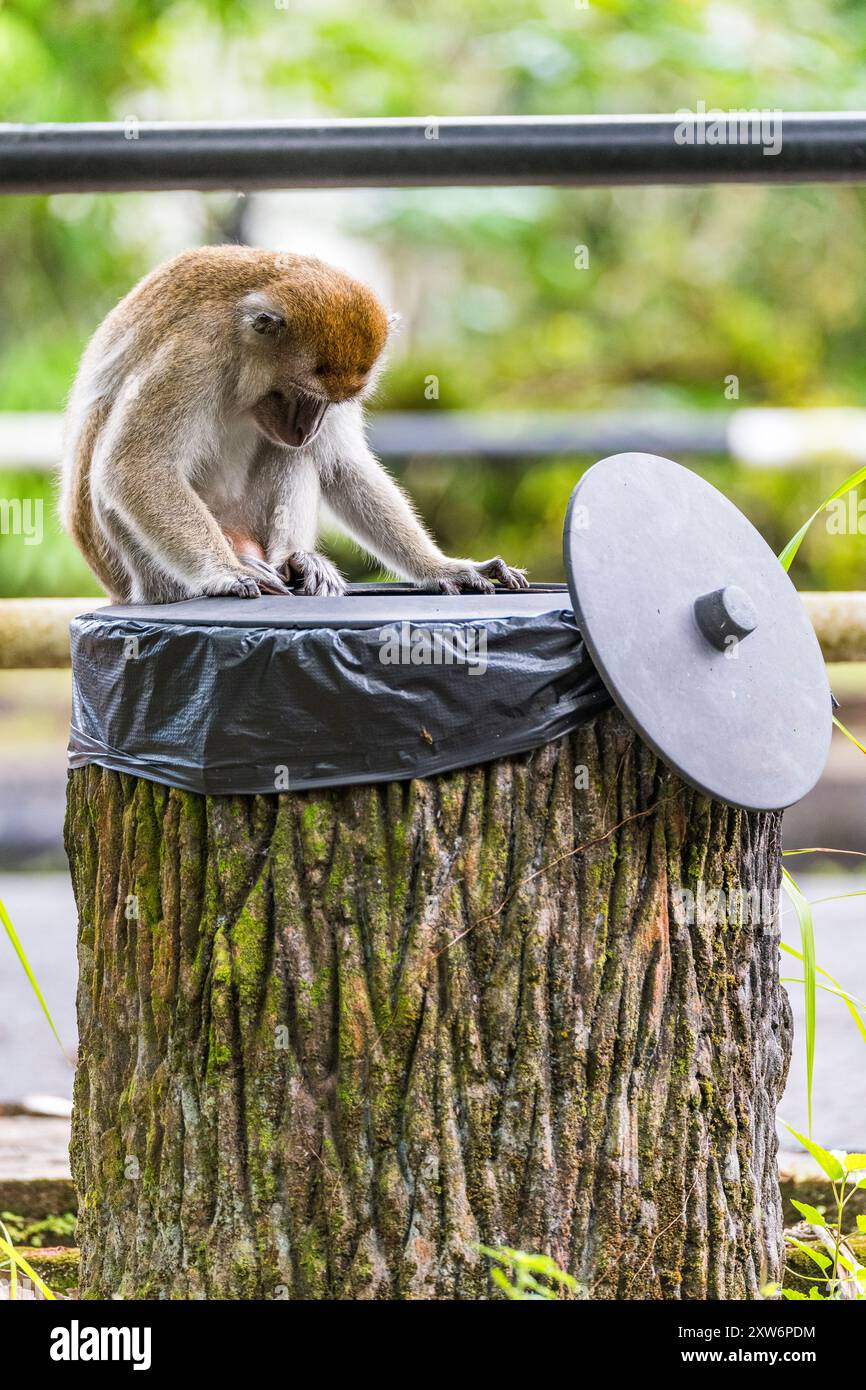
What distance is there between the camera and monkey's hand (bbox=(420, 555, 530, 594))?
3.35 metres

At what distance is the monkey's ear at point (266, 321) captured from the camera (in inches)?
133

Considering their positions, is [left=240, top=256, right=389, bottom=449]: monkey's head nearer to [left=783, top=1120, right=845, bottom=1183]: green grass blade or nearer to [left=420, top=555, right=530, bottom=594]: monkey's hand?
[left=420, top=555, right=530, bottom=594]: monkey's hand

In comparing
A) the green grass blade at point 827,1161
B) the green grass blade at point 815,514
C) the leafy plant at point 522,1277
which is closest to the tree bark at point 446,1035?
the leafy plant at point 522,1277

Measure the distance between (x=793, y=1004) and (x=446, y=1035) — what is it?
3.81m

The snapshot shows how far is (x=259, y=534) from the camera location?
377 centimetres

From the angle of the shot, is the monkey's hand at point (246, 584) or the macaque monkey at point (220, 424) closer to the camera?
the monkey's hand at point (246, 584)

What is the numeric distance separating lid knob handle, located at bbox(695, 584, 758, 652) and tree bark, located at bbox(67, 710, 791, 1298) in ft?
0.81

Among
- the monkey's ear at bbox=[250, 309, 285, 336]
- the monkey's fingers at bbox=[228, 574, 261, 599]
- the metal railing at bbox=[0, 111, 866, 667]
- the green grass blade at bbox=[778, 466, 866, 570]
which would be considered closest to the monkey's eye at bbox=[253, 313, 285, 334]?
the monkey's ear at bbox=[250, 309, 285, 336]

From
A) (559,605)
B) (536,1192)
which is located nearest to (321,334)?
(559,605)

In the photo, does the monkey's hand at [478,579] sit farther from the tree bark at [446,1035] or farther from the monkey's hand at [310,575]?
the tree bark at [446,1035]

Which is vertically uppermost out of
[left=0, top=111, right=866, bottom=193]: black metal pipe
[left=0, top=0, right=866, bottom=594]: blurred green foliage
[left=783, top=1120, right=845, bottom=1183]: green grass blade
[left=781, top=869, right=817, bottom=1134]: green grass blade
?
[left=0, top=0, right=866, bottom=594]: blurred green foliage

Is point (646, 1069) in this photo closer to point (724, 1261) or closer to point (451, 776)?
point (724, 1261)

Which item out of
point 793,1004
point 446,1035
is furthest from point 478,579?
point 793,1004

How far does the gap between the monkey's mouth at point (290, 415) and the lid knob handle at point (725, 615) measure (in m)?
1.37
